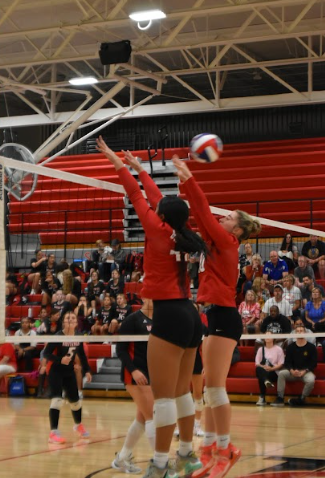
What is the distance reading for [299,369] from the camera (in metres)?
14.5

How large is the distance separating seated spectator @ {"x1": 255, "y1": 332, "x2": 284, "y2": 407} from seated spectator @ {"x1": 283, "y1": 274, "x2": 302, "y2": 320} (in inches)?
29.4

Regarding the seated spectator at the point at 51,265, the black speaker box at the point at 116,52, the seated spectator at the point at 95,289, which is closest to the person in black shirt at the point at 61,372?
the seated spectator at the point at 95,289

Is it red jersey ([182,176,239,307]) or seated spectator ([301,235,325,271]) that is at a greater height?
seated spectator ([301,235,325,271])

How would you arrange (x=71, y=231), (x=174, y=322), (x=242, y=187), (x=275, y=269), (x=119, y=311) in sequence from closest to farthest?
(x=174, y=322) → (x=119, y=311) → (x=275, y=269) → (x=71, y=231) → (x=242, y=187)

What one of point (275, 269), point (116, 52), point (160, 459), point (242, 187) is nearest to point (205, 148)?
point (160, 459)

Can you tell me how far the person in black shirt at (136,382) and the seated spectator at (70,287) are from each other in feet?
17.2

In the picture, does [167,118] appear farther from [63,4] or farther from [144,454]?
[144,454]

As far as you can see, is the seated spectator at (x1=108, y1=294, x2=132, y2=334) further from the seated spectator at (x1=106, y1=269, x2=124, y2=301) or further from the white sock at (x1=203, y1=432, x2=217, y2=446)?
the white sock at (x1=203, y1=432, x2=217, y2=446)

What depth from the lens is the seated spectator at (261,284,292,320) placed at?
48.9 feet

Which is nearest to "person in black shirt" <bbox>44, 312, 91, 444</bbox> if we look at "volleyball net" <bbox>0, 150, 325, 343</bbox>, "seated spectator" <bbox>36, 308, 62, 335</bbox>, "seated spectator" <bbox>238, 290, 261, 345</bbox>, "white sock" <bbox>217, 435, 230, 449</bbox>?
"volleyball net" <bbox>0, 150, 325, 343</bbox>

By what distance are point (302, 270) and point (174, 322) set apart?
1148 cm

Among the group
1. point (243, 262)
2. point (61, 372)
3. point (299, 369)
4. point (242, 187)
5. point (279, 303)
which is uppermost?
point (242, 187)

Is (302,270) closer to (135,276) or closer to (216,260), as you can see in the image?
(135,276)

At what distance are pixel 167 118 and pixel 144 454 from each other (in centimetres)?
1859
